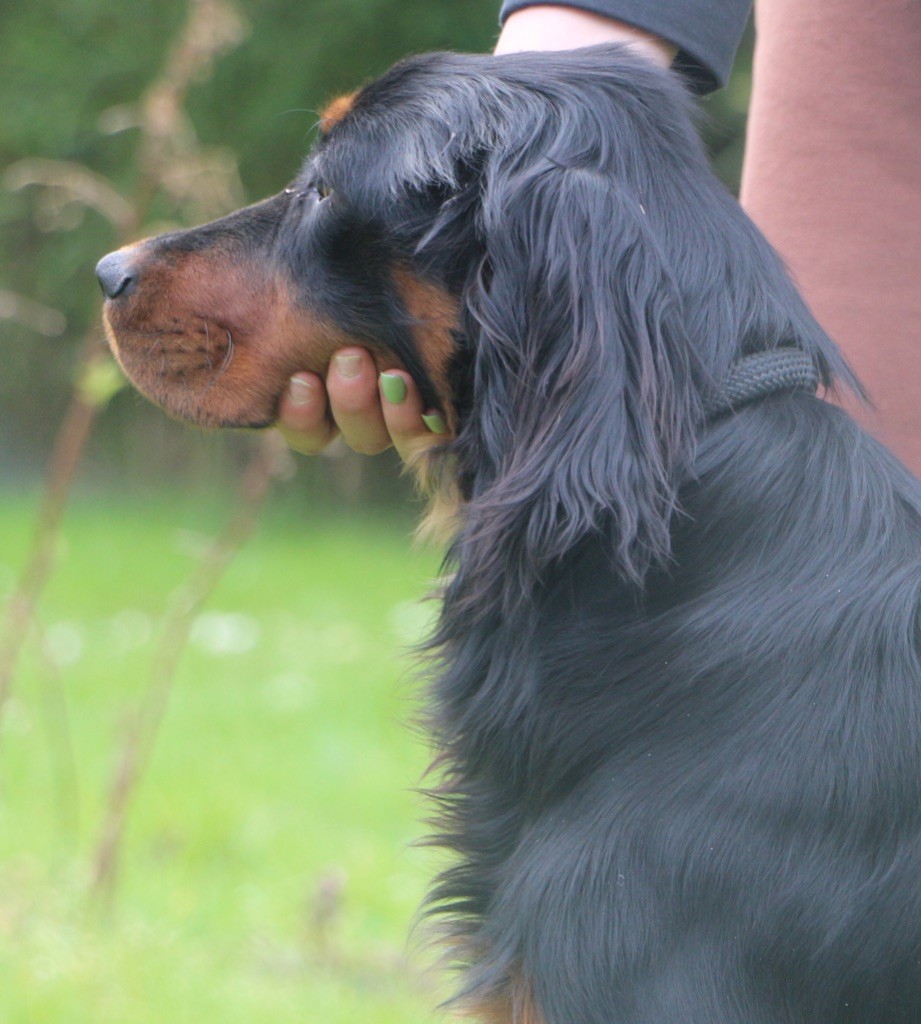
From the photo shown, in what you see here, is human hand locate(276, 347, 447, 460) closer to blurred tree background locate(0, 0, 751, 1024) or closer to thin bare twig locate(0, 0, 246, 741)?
blurred tree background locate(0, 0, 751, 1024)

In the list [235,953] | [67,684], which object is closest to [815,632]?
[235,953]

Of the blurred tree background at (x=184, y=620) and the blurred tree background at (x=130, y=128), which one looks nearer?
the blurred tree background at (x=184, y=620)

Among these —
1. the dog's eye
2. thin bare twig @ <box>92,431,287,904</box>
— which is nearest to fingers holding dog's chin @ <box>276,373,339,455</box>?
the dog's eye

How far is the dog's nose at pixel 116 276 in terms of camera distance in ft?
7.63

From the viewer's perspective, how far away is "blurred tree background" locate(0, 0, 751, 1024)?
377cm

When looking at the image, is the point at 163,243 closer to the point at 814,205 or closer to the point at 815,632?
the point at 814,205

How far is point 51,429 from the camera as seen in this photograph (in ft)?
45.1

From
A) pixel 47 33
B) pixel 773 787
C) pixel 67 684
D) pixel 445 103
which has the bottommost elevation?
pixel 67 684

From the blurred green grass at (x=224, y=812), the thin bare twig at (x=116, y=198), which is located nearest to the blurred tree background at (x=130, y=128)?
the blurred green grass at (x=224, y=812)

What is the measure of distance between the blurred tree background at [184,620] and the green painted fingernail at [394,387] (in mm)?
410

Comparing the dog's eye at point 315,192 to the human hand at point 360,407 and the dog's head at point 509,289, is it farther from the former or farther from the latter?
the human hand at point 360,407

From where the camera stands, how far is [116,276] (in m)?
2.34

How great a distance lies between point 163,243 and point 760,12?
1202mm

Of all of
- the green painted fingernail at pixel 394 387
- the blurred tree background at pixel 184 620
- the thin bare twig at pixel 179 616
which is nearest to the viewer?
the green painted fingernail at pixel 394 387
